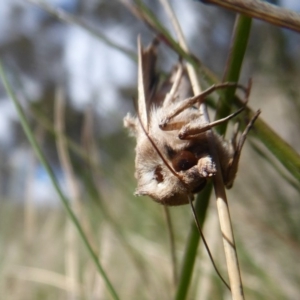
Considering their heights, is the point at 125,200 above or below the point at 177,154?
above

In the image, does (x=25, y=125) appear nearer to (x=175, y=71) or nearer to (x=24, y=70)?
(x=175, y=71)

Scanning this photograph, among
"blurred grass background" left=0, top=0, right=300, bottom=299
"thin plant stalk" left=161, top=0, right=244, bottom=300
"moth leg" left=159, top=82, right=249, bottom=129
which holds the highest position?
"blurred grass background" left=0, top=0, right=300, bottom=299

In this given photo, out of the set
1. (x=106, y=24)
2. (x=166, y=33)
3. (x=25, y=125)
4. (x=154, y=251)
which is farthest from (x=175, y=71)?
(x=106, y=24)

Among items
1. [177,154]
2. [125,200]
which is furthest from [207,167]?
[125,200]

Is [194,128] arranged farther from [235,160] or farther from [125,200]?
[125,200]

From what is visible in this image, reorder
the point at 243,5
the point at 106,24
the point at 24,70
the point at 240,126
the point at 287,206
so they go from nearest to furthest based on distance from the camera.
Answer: the point at 243,5 → the point at 240,126 → the point at 287,206 → the point at 106,24 → the point at 24,70
